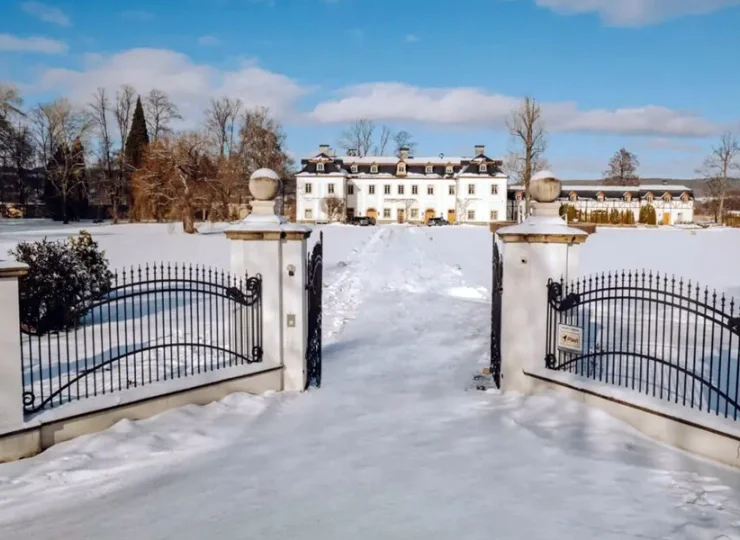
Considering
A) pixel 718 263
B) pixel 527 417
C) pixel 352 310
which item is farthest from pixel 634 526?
pixel 718 263

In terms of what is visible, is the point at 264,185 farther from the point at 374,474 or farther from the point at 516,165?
the point at 516,165

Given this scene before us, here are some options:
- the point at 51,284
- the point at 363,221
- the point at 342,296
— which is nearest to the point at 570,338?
the point at 51,284

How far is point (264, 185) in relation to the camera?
7.23 m

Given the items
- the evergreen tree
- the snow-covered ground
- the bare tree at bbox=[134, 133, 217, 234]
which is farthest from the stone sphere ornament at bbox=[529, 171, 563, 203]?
the evergreen tree

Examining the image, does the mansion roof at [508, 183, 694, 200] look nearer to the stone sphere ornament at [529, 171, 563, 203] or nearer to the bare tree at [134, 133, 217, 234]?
the bare tree at [134, 133, 217, 234]

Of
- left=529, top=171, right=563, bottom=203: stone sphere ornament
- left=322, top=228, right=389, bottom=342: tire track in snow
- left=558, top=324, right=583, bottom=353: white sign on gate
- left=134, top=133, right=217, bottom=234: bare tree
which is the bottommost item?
left=322, top=228, right=389, bottom=342: tire track in snow

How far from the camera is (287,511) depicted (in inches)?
158

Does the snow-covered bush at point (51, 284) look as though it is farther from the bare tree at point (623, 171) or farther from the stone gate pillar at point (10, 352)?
the bare tree at point (623, 171)

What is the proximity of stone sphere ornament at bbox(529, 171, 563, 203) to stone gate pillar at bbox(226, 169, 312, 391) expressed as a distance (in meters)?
2.89

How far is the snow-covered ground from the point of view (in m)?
3.80

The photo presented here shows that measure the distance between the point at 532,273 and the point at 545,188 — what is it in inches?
42.9

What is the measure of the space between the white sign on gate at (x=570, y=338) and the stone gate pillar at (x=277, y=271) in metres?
3.16

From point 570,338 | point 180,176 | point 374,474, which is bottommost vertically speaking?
point 374,474

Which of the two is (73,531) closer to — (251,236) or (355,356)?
(251,236)
